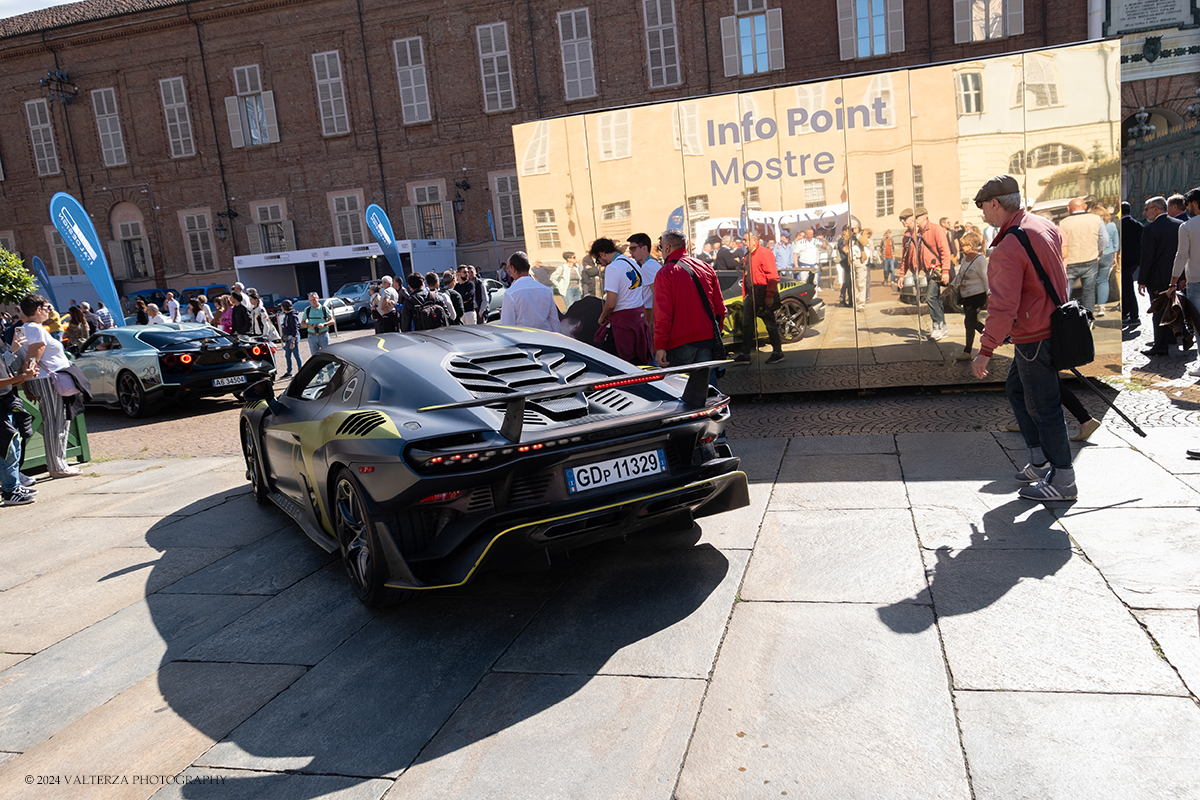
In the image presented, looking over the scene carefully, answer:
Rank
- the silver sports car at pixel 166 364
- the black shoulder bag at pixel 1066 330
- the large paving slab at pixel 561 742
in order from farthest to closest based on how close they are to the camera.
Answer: the silver sports car at pixel 166 364 → the black shoulder bag at pixel 1066 330 → the large paving slab at pixel 561 742

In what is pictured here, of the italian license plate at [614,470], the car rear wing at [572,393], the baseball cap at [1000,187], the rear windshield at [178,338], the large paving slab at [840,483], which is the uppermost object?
the baseball cap at [1000,187]

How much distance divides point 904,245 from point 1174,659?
569 cm

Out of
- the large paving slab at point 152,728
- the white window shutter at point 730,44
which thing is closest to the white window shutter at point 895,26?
the white window shutter at point 730,44

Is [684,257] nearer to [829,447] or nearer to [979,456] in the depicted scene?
[829,447]

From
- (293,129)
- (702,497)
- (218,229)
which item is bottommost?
(702,497)

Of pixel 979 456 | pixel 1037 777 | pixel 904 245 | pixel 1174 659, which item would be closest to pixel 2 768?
pixel 1037 777

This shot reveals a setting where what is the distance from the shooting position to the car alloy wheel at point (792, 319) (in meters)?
8.60

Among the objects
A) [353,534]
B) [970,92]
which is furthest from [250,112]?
[353,534]

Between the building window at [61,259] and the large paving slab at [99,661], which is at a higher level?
the building window at [61,259]

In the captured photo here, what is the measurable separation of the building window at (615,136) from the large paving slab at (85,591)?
216 inches

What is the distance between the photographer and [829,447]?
671 cm

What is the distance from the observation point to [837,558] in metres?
4.36

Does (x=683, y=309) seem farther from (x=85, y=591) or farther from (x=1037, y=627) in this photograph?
(x=85, y=591)

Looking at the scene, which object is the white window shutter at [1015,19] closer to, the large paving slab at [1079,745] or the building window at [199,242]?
the large paving slab at [1079,745]
